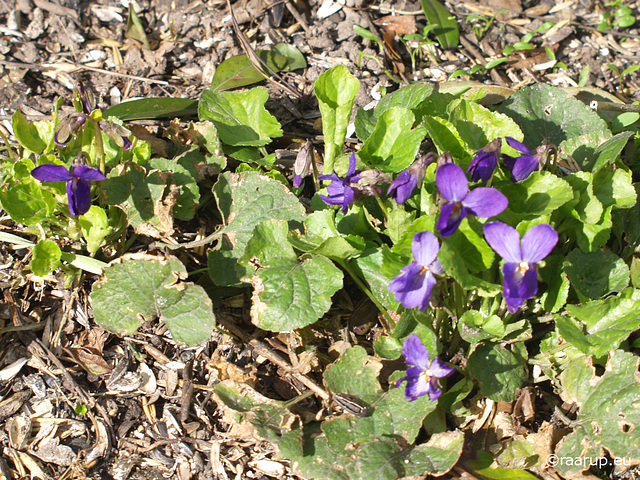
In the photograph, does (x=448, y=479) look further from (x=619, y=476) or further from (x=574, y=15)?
(x=574, y=15)

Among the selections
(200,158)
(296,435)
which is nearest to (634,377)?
(296,435)

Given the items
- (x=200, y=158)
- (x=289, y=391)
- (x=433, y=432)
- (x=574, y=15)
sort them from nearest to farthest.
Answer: (x=433, y=432), (x=289, y=391), (x=200, y=158), (x=574, y=15)

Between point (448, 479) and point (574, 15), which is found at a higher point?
point (574, 15)

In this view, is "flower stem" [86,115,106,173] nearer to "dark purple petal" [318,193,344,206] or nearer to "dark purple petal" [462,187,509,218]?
"dark purple petal" [318,193,344,206]

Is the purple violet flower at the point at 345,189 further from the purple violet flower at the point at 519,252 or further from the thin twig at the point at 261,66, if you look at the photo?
the thin twig at the point at 261,66

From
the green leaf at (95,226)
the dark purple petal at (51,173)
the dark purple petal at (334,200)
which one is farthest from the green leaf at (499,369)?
the dark purple petal at (51,173)

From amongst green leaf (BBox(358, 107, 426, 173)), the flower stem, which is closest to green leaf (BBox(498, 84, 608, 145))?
green leaf (BBox(358, 107, 426, 173))
